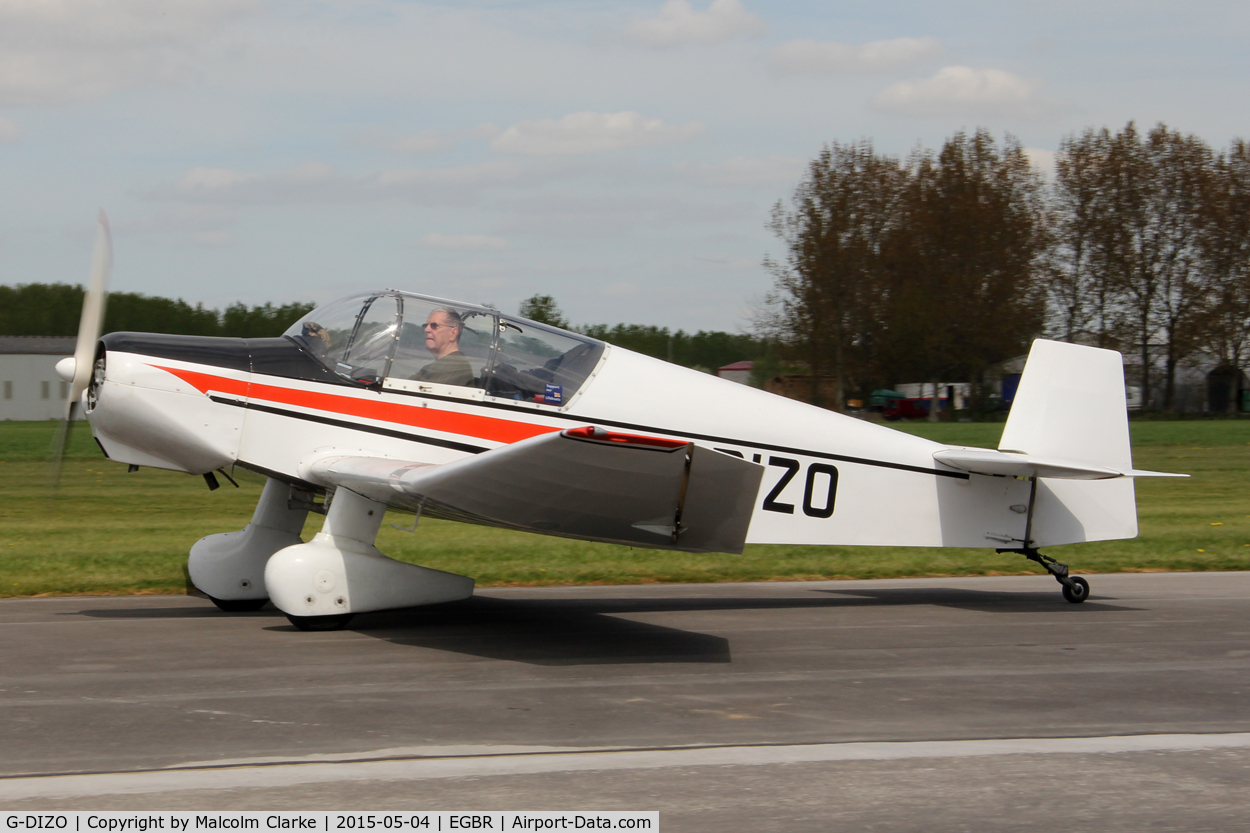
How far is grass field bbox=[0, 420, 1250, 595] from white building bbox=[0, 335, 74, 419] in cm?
4766

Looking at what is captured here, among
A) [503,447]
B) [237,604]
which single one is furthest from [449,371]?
[237,604]

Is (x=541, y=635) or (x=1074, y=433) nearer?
(x=541, y=635)

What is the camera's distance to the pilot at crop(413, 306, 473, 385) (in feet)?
24.2

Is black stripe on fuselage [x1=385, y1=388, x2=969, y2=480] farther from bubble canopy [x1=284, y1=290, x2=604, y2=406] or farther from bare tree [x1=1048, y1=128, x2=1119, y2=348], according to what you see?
bare tree [x1=1048, y1=128, x2=1119, y2=348]

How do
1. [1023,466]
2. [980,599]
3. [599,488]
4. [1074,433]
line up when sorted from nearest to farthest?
[599,488]
[1023,466]
[1074,433]
[980,599]

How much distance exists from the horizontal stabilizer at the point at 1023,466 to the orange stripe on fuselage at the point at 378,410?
10.3 feet

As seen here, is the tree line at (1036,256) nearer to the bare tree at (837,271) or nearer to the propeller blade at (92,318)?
the bare tree at (837,271)

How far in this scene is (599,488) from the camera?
585 cm

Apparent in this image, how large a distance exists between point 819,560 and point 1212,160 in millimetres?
53502

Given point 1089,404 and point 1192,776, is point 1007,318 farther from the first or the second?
point 1192,776

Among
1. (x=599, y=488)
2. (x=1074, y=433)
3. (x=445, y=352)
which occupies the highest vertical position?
(x=445, y=352)

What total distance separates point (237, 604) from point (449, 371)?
2.42 meters

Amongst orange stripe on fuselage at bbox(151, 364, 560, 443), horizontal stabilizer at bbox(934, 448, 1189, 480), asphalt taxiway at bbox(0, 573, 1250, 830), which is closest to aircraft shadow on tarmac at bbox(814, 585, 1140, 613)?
asphalt taxiway at bbox(0, 573, 1250, 830)
